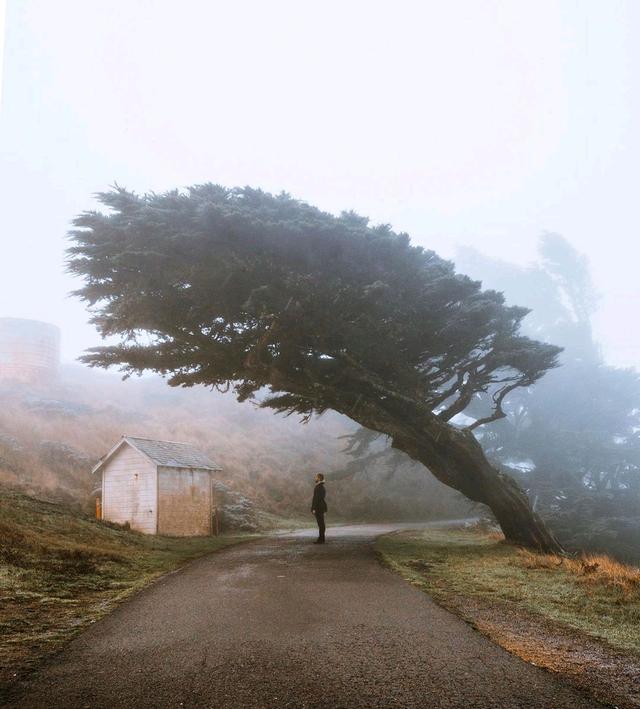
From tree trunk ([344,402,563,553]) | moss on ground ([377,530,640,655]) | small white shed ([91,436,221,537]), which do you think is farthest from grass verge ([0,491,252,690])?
tree trunk ([344,402,563,553])

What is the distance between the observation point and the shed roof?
19844 millimetres

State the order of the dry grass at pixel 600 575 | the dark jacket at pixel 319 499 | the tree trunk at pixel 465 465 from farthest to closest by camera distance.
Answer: the tree trunk at pixel 465 465, the dark jacket at pixel 319 499, the dry grass at pixel 600 575

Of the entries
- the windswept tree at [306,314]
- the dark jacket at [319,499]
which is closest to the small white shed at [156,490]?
the windswept tree at [306,314]

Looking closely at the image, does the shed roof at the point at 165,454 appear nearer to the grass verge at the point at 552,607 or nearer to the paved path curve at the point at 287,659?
the grass verge at the point at 552,607

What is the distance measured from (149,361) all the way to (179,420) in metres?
35.4

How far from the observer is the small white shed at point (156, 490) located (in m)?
19.3

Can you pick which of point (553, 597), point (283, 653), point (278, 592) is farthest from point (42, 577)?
point (553, 597)

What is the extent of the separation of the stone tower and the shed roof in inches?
1537

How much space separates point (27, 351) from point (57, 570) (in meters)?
55.4

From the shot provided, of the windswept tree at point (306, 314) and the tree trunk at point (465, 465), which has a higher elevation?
the windswept tree at point (306, 314)

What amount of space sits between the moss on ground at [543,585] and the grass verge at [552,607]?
0.04ft

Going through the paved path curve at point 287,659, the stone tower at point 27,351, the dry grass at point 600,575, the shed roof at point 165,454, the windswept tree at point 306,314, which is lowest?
the dry grass at point 600,575

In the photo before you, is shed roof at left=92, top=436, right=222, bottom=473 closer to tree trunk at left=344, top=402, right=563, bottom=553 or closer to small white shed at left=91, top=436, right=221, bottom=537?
small white shed at left=91, top=436, right=221, bottom=537

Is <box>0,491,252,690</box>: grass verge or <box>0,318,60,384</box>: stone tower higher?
<box>0,318,60,384</box>: stone tower
